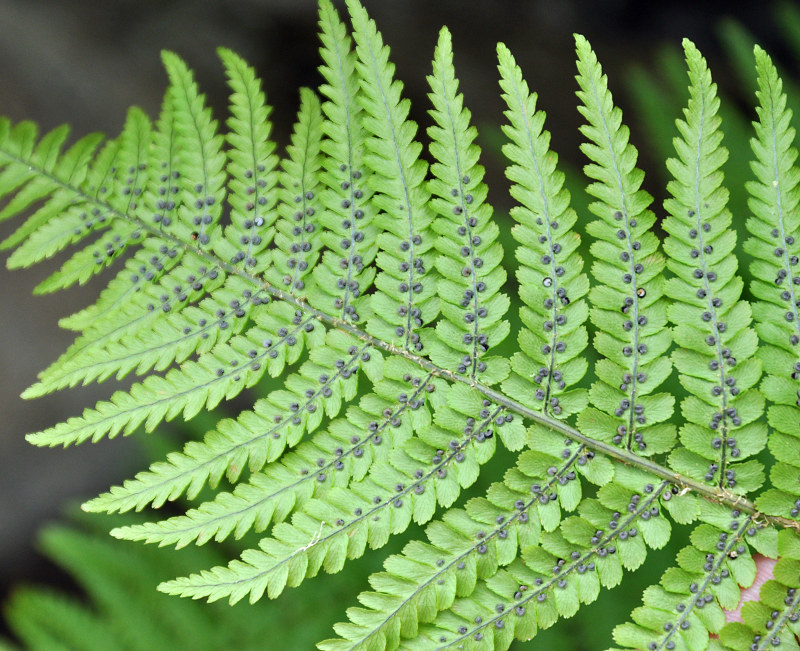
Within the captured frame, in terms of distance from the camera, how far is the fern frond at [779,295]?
211 centimetres

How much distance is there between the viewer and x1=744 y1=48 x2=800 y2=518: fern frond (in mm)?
2113

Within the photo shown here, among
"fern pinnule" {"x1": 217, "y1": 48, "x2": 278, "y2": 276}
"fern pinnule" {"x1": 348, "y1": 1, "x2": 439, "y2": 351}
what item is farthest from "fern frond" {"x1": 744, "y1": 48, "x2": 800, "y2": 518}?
"fern pinnule" {"x1": 217, "y1": 48, "x2": 278, "y2": 276}

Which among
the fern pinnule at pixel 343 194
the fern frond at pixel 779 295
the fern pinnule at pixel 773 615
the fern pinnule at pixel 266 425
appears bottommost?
the fern pinnule at pixel 266 425

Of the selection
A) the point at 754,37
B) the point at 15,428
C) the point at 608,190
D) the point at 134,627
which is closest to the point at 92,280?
the point at 15,428

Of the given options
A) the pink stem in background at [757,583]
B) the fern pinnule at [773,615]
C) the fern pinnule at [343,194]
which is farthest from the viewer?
the pink stem in background at [757,583]

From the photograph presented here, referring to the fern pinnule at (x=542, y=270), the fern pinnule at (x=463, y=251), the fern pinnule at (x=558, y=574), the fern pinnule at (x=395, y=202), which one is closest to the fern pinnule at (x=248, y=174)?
the fern pinnule at (x=395, y=202)

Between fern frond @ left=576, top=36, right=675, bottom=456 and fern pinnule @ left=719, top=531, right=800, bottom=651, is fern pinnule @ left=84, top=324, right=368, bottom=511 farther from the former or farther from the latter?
fern pinnule @ left=719, top=531, right=800, bottom=651

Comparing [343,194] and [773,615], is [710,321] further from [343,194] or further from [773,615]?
[343,194]

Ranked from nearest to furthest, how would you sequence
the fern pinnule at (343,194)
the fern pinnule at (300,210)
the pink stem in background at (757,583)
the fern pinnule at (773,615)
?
1. the fern pinnule at (773,615)
2. the fern pinnule at (343,194)
3. the fern pinnule at (300,210)
4. the pink stem in background at (757,583)

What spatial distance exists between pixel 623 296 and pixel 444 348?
0.64 meters

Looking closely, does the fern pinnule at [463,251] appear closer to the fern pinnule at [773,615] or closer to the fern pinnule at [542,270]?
the fern pinnule at [542,270]

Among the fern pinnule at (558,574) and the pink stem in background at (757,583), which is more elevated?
the pink stem in background at (757,583)

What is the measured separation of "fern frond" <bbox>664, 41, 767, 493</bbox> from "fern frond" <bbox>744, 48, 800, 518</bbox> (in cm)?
7

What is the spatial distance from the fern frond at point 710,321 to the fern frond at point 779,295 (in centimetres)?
7
